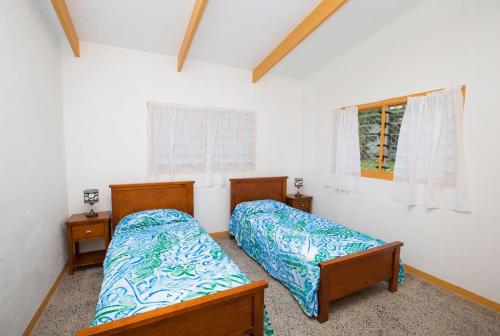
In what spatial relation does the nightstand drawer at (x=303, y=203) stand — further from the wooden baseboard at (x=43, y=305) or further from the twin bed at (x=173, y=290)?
the wooden baseboard at (x=43, y=305)

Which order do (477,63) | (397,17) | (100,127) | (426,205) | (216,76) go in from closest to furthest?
(477,63), (426,205), (397,17), (100,127), (216,76)

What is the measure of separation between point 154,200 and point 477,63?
369 centimetres

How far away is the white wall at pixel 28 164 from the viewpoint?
4.73 feet

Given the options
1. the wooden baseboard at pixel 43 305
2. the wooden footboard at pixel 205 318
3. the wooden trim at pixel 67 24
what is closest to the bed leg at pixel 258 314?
the wooden footboard at pixel 205 318

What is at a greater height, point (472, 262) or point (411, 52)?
point (411, 52)

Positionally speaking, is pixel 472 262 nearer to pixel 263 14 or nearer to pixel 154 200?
pixel 263 14

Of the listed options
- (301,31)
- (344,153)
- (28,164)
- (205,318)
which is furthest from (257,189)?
(28,164)

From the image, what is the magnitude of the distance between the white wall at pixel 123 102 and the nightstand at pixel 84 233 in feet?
1.32

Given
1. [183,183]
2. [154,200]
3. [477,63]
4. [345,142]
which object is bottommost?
[154,200]

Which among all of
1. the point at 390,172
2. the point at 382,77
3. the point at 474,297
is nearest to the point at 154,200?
the point at 390,172

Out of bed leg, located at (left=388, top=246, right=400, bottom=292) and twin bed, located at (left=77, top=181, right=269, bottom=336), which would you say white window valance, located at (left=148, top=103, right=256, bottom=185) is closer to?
twin bed, located at (left=77, top=181, right=269, bottom=336)

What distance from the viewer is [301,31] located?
8.22 feet

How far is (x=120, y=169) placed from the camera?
2.88 meters

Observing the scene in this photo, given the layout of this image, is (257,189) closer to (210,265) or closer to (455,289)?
(210,265)
